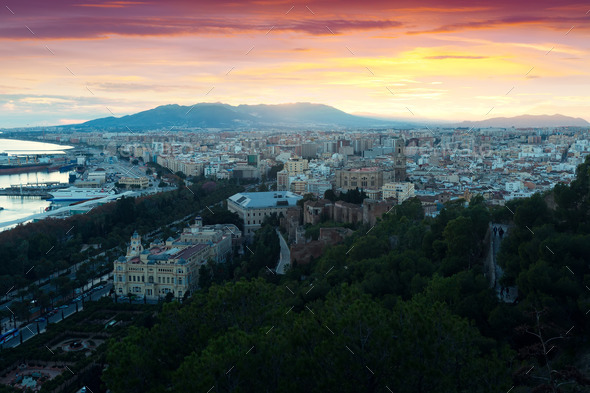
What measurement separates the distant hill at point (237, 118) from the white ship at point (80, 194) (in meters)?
3.80

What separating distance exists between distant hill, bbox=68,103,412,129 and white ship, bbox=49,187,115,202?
150 inches

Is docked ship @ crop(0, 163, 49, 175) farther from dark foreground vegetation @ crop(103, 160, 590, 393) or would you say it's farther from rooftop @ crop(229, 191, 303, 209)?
dark foreground vegetation @ crop(103, 160, 590, 393)

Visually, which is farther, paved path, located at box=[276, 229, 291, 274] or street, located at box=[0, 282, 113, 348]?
paved path, located at box=[276, 229, 291, 274]

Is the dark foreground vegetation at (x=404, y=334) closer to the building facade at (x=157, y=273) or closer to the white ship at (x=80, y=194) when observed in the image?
the building facade at (x=157, y=273)

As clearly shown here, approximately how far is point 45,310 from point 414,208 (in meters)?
6.44

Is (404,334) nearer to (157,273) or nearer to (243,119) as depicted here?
(157,273)

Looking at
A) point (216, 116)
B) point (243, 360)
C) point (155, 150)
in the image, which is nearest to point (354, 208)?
point (243, 360)

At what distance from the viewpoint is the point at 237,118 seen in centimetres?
3647

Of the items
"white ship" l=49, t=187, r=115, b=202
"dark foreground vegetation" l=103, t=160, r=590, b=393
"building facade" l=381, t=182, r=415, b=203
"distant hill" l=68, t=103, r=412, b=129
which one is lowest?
"white ship" l=49, t=187, r=115, b=202

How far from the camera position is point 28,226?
13320 millimetres

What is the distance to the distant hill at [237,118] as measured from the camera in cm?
2570

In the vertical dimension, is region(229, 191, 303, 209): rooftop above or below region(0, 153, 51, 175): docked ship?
above

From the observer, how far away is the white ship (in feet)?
75.7

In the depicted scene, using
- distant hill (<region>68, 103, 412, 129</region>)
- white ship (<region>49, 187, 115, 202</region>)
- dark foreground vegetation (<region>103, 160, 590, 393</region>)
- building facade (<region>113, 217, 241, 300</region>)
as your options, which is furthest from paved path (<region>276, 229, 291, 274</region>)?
white ship (<region>49, 187, 115, 202</region>)
